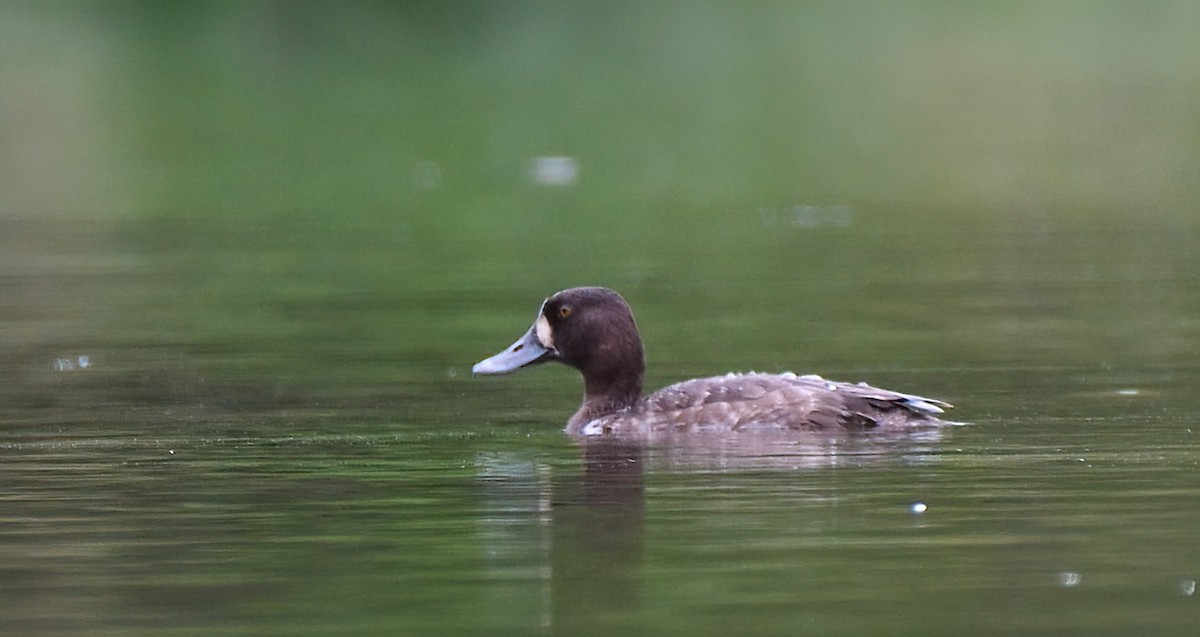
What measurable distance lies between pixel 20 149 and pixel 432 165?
6.49 metres

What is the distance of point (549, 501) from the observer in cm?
943

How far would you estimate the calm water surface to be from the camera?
7.44m

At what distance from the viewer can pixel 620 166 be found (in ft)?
93.2

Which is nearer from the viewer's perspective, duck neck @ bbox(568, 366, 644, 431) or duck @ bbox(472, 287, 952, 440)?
duck @ bbox(472, 287, 952, 440)

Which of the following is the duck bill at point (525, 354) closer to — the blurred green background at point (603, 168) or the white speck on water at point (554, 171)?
the blurred green background at point (603, 168)

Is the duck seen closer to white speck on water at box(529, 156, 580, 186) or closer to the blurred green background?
the blurred green background

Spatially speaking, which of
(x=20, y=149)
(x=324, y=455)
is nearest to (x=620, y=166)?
(x=20, y=149)

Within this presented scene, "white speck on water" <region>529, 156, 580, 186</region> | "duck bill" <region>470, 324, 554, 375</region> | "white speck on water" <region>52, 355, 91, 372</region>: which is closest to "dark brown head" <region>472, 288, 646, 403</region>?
"duck bill" <region>470, 324, 554, 375</region>

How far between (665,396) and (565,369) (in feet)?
11.4

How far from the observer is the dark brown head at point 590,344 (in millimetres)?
12180

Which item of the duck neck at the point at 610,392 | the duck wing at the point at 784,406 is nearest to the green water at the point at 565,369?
the duck neck at the point at 610,392

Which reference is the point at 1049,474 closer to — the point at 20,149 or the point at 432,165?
the point at 432,165

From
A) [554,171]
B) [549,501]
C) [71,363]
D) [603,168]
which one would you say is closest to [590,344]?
[549,501]

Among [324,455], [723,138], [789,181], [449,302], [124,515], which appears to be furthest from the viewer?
[723,138]
